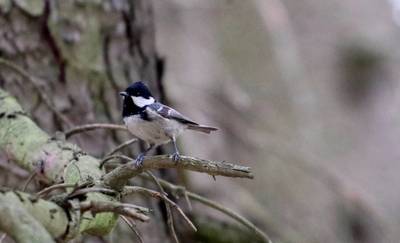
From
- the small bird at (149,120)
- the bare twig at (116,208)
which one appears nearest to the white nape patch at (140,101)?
the small bird at (149,120)

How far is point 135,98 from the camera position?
75.4 inches

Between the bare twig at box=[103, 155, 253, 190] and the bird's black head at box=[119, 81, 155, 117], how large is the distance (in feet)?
1.25

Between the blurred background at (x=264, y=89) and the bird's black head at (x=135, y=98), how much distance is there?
0.66m

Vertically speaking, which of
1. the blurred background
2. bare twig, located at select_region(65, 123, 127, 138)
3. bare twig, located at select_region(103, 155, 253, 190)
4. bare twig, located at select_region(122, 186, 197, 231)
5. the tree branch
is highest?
the blurred background

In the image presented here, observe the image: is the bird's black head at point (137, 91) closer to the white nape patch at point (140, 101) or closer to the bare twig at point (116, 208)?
the white nape patch at point (140, 101)

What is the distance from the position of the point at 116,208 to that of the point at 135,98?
2.36 feet

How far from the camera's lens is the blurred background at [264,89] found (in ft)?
8.44

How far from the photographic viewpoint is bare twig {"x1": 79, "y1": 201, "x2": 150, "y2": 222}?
3.92 feet

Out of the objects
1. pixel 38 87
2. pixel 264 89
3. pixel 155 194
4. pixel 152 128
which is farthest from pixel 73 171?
pixel 264 89

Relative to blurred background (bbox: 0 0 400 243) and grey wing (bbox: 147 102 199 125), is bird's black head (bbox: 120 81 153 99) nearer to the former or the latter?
grey wing (bbox: 147 102 199 125)

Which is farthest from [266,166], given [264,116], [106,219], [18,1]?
[106,219]

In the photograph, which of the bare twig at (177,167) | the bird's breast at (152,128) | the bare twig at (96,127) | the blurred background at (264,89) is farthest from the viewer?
the blurred background at (264,89)

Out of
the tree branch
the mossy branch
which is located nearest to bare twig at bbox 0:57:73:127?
the mossy branch

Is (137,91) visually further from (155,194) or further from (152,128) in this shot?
(155,194)
